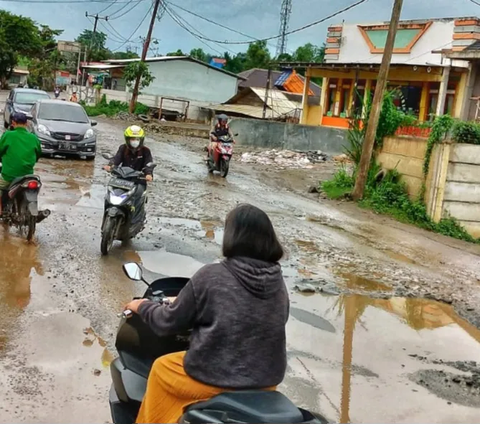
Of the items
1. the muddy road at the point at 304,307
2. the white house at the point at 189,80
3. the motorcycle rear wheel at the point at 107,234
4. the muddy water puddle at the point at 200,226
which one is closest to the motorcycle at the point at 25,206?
the muddy road at the point at 304,307

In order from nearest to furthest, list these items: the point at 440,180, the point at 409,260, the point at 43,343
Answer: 1. the point at 43,343
2. the point at 409,260
3. the point at 440,180

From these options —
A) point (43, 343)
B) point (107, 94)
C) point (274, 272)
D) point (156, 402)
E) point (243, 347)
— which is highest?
point (107, 94)

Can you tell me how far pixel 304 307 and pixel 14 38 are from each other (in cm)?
6907

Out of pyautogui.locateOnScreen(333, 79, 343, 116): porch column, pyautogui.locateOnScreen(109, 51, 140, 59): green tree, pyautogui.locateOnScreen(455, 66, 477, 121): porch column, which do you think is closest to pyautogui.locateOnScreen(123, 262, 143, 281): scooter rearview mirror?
pyautogui.locateOnScreen(455, 66, 477, 121): porch column

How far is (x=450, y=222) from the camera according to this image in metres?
12.9

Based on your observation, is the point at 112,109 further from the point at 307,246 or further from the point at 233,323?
the point at 233,323

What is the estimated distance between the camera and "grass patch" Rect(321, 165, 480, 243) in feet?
42.2

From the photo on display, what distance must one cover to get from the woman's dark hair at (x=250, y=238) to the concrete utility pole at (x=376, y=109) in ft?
40.6

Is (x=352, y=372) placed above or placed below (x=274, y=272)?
below

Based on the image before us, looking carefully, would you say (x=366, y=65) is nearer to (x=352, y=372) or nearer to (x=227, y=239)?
(x=352, y=372)

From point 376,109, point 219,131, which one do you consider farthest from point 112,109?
point 376,109

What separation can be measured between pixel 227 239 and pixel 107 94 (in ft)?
146

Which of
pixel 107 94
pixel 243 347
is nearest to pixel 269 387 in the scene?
pixel 243 347

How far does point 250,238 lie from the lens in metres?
2.89
